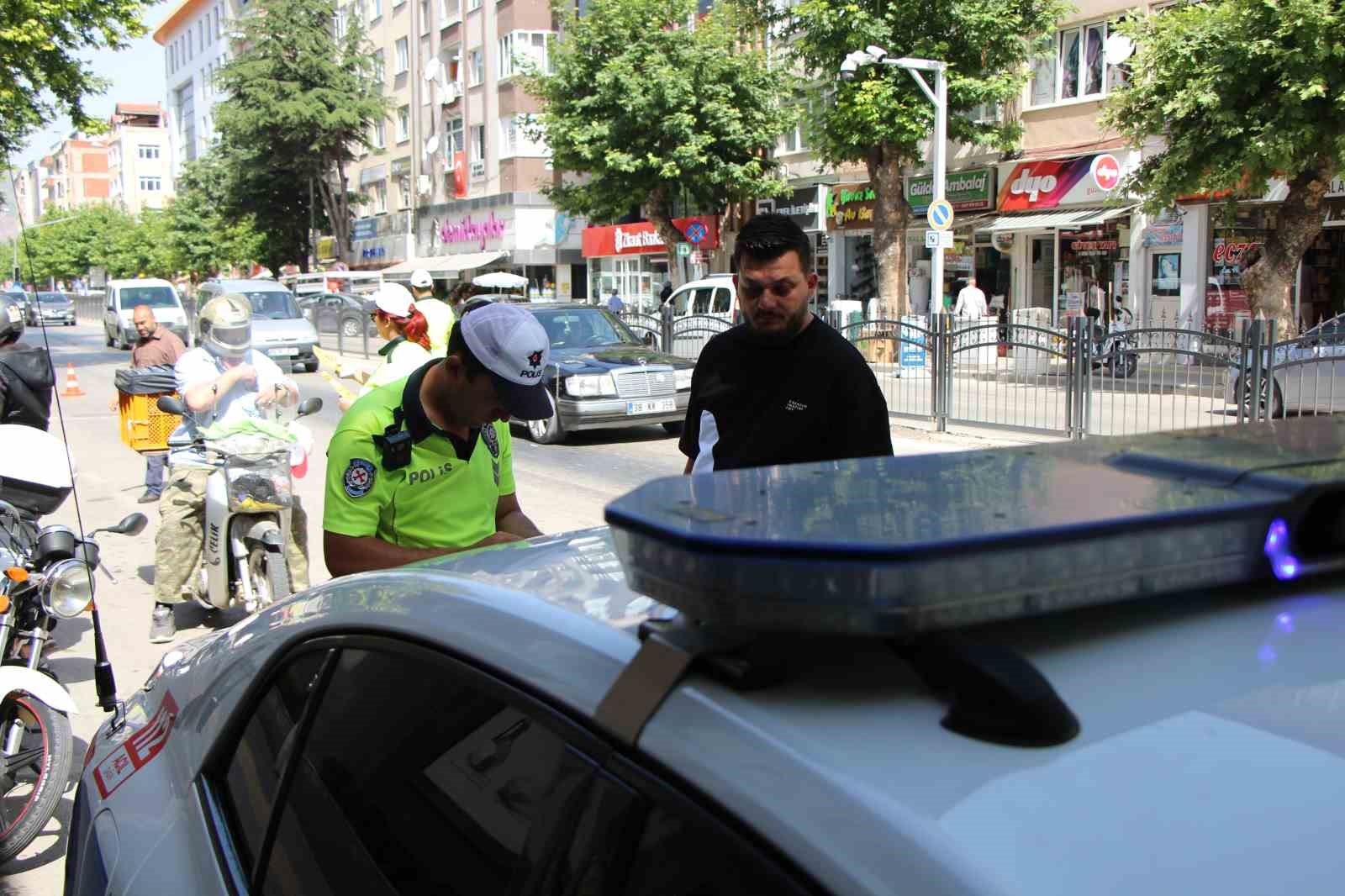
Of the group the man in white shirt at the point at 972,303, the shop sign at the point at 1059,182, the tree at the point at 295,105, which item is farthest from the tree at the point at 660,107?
the tree at the point at 295,105

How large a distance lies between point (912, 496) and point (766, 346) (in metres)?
2.06

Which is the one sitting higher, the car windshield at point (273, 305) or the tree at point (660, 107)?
the tree at point (660, 107)

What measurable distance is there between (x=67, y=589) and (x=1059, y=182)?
2324cm

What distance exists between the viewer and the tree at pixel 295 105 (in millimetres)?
48062

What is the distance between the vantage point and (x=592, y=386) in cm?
1365

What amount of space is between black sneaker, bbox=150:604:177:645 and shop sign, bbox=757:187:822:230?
83.8 ft

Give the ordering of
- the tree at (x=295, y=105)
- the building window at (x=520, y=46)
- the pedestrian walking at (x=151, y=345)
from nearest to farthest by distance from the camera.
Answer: the pedestrian walking at (x=151, y=345), the building window at (x=520, y=46), the tree at (x=295, y=105)

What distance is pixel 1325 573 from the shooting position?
52.9 inches

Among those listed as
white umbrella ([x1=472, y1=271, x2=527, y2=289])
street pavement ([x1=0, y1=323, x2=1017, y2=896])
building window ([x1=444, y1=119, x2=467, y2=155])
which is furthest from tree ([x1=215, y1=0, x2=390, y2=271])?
street pavement ([x1=0, y1=323, x2=1017, y2=896])

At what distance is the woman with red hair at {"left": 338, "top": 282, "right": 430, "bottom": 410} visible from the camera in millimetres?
6992

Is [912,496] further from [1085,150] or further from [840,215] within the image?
[840,215]

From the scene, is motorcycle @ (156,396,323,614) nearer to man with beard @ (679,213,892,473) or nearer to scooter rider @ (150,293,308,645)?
scooter rider @ (150,293,308,645)

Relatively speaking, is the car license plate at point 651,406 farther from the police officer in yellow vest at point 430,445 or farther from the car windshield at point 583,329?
the police officer in yellow vest at point 430,445

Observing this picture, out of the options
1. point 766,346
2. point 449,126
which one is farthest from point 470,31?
point 766,346
